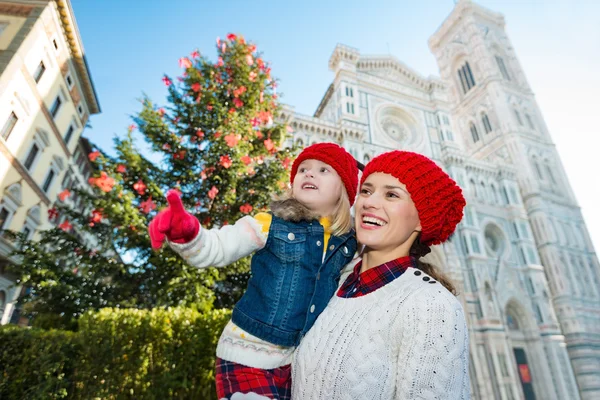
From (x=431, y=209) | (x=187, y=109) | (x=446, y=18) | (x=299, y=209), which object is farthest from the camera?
(x=446, y=18)

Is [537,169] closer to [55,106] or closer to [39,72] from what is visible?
[55,106]

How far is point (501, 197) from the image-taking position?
86.3ft

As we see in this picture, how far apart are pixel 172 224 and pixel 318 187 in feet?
3.21

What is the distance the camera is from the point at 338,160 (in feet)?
7.33

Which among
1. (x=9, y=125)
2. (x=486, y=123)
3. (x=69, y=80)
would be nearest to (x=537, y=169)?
(x=486, y=123)

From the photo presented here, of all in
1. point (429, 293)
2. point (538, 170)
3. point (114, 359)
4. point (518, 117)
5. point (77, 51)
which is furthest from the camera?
point (518, 117)

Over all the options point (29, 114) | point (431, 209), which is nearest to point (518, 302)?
point (431, 209)

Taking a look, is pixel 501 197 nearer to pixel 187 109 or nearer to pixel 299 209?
pixel 187 109

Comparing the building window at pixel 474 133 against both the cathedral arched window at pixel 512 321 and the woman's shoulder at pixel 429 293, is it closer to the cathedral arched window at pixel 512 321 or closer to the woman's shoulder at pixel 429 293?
the cathedral arched window at pixel 512 321

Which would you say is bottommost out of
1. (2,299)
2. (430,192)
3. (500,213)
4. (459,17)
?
(430,192)

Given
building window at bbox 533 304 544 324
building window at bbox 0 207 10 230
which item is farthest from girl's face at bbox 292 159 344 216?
building window at bbox 533 304 544 324

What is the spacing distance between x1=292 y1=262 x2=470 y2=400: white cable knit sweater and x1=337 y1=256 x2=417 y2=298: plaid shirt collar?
0.04 metres

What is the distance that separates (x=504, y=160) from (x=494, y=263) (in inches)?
439

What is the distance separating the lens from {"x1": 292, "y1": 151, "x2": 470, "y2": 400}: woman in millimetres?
1245
